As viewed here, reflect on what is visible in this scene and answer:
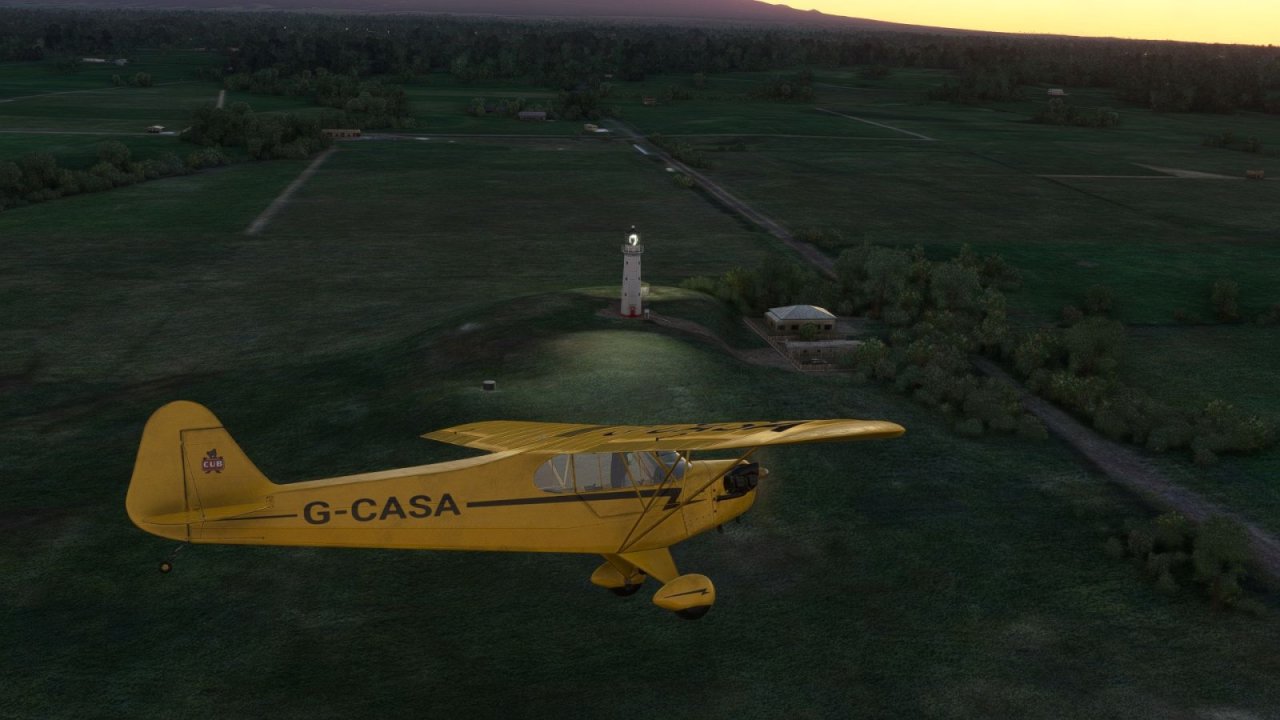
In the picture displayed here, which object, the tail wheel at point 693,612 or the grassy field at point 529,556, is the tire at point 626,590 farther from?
the tail wheel at point 693,612

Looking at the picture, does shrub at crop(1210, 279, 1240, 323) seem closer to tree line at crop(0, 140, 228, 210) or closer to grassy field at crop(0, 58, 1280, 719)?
grassy field at crop(0, 58, 1280, 719)

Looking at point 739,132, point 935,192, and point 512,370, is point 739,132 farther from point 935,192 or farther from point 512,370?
point 512,370

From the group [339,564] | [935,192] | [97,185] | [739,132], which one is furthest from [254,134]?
[339,564]

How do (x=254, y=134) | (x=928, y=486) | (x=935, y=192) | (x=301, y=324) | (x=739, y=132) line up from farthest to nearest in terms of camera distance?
1. (x=739, y=132)
2. (x=254, y=134)
3. (x=935, y=192)
4. (x=301, y=324)
5. (x=928, y=486)

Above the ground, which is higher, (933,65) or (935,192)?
(933,65)

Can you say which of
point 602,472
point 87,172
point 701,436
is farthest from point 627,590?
point 87,172

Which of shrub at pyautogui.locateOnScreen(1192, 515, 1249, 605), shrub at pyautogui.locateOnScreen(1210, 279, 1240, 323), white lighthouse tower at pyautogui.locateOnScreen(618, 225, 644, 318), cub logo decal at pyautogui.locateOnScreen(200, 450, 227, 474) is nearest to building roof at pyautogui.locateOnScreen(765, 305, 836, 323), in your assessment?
white lighthouse tower at pyautogui.locateOnScreen(618, 225, 644, 318)
